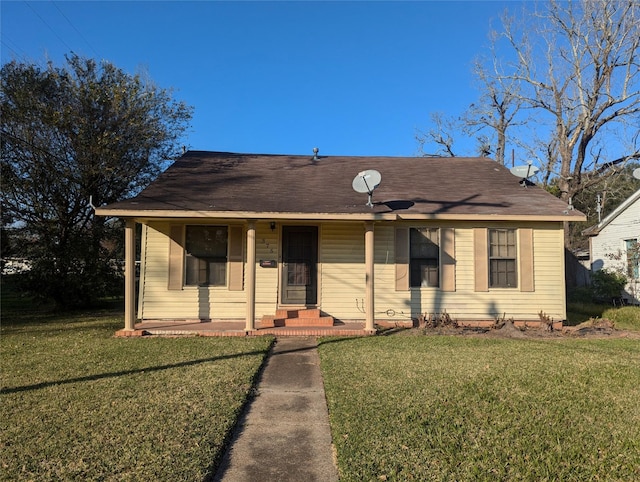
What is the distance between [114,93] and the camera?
13.8 metres

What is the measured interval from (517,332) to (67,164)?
42.5 ft

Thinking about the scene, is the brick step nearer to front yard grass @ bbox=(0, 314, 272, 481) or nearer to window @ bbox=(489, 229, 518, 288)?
front yard grass @ bbox=(0, 314, 272, 481)

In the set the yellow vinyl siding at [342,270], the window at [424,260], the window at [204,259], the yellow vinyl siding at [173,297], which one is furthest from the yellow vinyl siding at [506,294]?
the window at [204,259]

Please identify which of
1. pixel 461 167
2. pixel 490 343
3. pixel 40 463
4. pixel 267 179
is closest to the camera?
pixel 40 463

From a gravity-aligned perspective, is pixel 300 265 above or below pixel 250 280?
above

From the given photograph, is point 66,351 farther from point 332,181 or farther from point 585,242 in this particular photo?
→ point 585,242

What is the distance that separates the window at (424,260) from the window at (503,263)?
1213 mm

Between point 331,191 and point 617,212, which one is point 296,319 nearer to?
point 331,191

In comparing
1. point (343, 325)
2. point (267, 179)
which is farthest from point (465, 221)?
point (267, 179)

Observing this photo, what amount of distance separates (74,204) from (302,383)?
11482 mm

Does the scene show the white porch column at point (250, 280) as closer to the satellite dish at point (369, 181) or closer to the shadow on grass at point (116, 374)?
Result: the shadow on grass at point (116, 374)

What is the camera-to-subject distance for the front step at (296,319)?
9.26 m

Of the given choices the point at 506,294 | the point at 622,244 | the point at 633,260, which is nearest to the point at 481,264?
the point at 506,294

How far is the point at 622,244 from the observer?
651 inches
